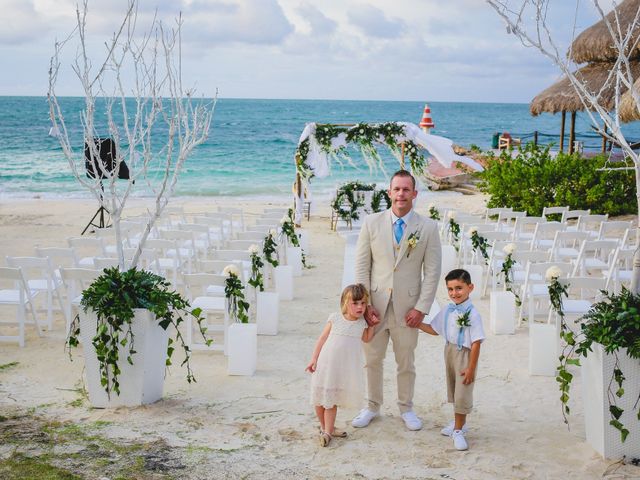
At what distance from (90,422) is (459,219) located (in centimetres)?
757

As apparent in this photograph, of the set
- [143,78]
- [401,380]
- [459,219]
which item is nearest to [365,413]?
[401,380]

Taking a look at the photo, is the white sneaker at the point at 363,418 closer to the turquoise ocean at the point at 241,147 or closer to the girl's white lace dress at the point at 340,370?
the girl's white lace dress at the point at 340,370

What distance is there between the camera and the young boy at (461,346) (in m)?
5.17

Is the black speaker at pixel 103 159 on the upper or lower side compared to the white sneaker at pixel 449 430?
upper

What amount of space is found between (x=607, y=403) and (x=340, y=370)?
5.41ft

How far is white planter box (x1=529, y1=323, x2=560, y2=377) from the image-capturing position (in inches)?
268

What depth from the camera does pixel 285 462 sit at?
16.2 feet

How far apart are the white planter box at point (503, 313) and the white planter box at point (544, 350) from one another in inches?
51.8

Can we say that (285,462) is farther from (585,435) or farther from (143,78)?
(143,78)

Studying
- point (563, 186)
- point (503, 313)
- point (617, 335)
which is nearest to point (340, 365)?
point (617, 335)

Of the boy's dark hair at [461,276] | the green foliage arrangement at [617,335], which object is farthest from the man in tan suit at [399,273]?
the green foliage arrangement at [617,335]

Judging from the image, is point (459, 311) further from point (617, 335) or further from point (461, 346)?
point (617, 335)

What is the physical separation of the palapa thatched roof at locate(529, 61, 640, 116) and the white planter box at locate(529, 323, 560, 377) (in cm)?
1066

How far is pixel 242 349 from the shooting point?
22.1 ft
